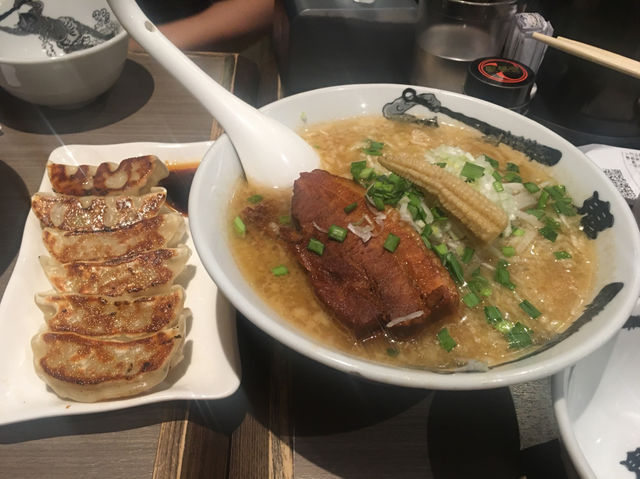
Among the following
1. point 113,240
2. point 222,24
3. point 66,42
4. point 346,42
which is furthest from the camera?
point 222,24

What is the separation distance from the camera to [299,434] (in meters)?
1.09

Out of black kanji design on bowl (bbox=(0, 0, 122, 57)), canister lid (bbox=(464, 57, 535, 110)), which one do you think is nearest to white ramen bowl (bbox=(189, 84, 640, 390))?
canister lid (bbox=(464, 57, 535, 110))

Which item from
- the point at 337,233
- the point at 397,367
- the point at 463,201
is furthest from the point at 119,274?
the point at 463,201

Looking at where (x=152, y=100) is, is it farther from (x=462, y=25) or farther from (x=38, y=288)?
(x=462, y=25)

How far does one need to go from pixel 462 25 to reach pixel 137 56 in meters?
1.69

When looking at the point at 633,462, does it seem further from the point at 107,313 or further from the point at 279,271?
the point at 107,313

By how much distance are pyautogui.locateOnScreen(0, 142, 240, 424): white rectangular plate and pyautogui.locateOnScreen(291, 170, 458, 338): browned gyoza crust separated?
35cm

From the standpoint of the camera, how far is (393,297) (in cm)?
98

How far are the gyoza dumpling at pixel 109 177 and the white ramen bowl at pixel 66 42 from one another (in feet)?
1.42

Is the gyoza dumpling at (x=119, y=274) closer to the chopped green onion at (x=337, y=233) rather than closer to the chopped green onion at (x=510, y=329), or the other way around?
the chopped green onion at (x=337, y=233)

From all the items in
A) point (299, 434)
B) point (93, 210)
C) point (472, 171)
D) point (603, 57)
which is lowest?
point (299, 434)

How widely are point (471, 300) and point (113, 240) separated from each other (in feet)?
3.70

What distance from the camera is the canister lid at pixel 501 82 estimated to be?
1.66 m

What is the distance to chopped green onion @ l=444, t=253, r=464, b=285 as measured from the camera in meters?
1.08
